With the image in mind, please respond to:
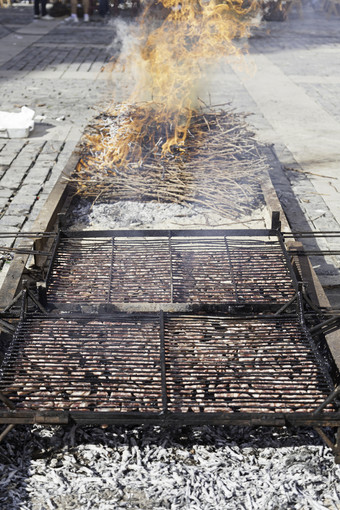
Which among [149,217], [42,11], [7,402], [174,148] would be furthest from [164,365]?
[42,11]

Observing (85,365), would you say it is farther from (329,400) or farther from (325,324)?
(325,324)

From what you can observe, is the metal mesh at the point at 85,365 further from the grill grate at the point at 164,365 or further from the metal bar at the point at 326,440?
the metal bar at the point at 326,440

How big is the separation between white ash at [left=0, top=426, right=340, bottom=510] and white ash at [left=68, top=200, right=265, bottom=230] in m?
2.92

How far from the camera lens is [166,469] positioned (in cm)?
335

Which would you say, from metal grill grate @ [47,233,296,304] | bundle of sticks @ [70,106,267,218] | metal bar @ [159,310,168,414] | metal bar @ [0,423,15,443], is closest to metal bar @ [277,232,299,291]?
metal grill grate @ [47,233,296,304]

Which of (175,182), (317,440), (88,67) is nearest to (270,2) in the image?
(88,67)

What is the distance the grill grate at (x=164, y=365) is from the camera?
3639 millimetres

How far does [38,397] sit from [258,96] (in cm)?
1079

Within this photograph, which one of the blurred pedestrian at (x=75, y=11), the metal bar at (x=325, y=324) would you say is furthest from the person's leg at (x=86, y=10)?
the metal bar at (x=325, y=324)

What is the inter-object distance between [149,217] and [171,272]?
5.00 ft

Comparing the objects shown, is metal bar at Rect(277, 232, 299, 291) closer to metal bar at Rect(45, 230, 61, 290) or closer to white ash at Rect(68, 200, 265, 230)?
white ash at Rect(68, 200, 265, 230)

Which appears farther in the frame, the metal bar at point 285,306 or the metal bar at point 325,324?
the metal bar at point 285,306

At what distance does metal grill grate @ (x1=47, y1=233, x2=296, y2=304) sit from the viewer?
4.75 m

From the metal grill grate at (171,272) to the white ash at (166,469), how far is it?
128 centimetres
